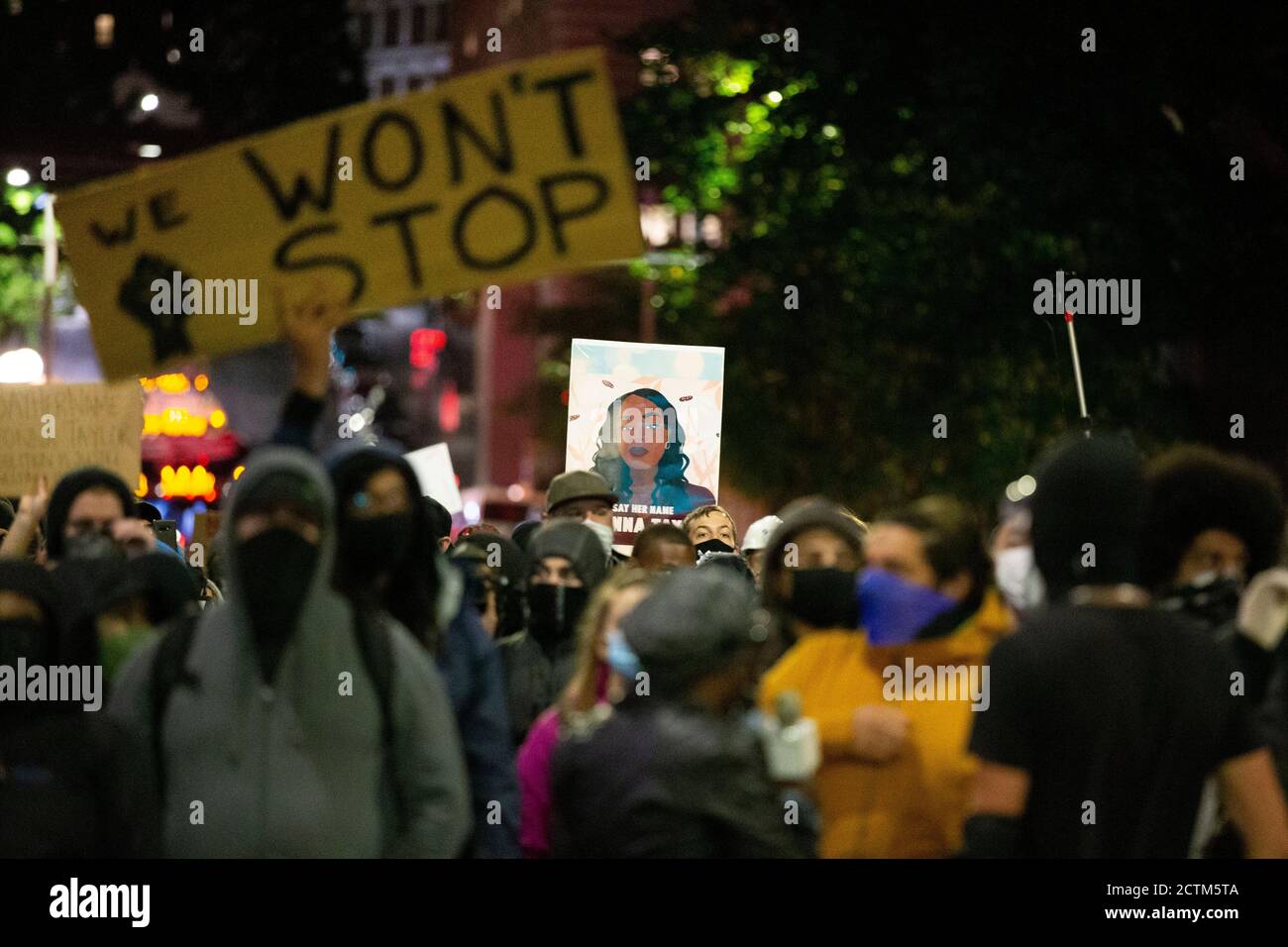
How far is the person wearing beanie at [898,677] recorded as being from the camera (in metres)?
4.75

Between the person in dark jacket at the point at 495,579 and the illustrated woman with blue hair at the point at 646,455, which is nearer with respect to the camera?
the person in dark jacket at the point at 495,579

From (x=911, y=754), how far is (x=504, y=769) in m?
1.07

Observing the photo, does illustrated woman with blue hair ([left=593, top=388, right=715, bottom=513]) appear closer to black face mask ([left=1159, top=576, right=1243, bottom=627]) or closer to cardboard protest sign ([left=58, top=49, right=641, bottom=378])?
black face mask ([left=1159, top=576, right=1243, bottom=627])

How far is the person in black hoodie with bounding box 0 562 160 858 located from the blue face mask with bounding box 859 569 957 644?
5.93 feet

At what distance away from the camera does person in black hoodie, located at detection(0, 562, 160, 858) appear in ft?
13.8

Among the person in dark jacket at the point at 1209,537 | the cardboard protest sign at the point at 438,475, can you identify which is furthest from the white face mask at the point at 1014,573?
the cardboard protest sign at the point at 438,475

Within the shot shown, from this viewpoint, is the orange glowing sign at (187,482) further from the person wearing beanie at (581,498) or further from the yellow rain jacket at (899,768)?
the yellow rain jacket at (899,768)

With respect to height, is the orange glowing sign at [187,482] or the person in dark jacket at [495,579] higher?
the orange glowing sign at [187,482]

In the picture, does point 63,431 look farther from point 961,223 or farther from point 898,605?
point 961,223

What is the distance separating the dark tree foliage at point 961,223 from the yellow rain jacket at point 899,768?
547 inches

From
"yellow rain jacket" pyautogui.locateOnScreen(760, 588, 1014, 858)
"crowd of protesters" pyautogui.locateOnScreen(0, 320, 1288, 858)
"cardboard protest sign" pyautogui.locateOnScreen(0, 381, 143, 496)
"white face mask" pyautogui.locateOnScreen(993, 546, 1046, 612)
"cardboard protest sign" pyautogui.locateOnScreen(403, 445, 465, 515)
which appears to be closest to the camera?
"crowd of protesters" pyautogui.locateOnScreen(0, 320, 1288, 858)

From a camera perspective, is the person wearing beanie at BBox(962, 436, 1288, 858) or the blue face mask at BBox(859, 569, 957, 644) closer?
the person wearing beanie at BBox(962, 436, 1288, 858)

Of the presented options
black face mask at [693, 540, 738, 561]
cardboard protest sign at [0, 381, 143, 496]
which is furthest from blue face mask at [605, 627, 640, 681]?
black face mask at [693, 540, 738, 561]

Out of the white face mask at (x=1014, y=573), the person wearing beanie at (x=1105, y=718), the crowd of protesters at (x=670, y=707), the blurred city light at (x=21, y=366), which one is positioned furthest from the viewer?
the blurred city light at (x=21, y=366)
